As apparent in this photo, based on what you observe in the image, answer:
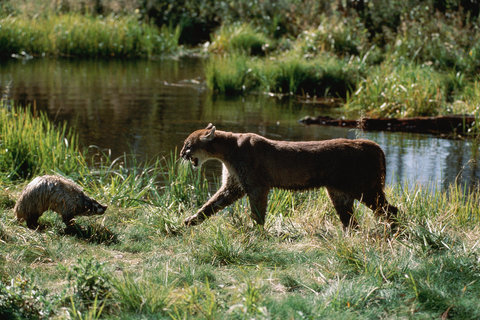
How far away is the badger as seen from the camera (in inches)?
262

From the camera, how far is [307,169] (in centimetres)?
698

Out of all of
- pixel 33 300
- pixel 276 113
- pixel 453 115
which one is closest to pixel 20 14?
pixel 276 113

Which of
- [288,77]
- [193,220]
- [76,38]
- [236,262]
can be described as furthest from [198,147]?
[76,38]

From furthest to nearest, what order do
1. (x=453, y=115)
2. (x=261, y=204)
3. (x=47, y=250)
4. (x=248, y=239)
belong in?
(x=453, y=115) → (x=261, y=204) → (x=248, y=239) → (x=47, y=250)

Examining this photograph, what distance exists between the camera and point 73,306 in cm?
457

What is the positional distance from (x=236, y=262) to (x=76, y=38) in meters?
20.0

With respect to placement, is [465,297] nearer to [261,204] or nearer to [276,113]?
[261,204]

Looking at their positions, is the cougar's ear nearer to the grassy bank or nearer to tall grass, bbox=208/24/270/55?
the grassy bank

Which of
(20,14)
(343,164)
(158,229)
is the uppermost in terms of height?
(20,14)

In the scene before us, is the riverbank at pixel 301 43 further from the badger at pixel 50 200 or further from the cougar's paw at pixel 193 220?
the badger at pixel 50 200

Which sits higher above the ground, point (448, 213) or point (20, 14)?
point (20, 14)

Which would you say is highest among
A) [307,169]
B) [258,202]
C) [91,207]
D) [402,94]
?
[402,94]

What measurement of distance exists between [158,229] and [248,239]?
106 cm

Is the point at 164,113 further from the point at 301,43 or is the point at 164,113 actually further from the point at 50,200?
the point at 50,200
